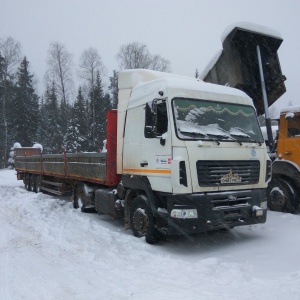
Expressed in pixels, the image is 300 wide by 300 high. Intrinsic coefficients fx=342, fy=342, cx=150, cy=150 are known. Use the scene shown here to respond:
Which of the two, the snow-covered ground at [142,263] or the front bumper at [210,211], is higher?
the front bumper at [210,211]

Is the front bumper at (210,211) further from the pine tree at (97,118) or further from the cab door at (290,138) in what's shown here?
the pine tree at (97,118)

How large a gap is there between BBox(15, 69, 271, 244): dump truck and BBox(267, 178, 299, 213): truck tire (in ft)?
7.85

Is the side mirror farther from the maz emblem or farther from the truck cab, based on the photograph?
the maz emblem

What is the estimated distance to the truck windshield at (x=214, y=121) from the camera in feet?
19.7

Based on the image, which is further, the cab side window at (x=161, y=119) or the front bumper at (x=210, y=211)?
the cab side window at (x=161, y=119)

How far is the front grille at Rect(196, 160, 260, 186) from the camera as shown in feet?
19.1

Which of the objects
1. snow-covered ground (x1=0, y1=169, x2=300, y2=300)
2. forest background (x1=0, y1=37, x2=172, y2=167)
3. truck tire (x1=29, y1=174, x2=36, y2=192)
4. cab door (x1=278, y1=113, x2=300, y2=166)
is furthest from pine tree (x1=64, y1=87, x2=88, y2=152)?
cab door (x1=278, y1=113, x2=300, y2=166)

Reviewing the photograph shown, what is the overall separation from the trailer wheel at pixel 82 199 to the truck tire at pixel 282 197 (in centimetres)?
489

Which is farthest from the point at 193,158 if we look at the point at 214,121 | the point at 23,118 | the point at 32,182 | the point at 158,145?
the point at 23,118

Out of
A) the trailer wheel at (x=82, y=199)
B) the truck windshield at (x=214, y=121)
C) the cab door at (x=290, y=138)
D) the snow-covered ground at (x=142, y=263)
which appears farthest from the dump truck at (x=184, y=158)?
the cab door at (x=290, y=138)

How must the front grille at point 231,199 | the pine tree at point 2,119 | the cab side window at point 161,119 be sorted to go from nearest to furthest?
the front grille at point 231,199 < the cab side window at point 161,119 < the pine tree at point 2,119

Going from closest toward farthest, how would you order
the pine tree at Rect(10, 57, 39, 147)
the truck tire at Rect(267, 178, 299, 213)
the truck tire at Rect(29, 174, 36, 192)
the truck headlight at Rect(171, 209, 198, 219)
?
the truck headlight at Rect(171, 209, 198, 219) → the truck tire at Rect(267, 178, 299, 213) → the truck tire at Rect(29, 174, 36, 192) → the pine tree at Rect(10, 57, 39, 147)

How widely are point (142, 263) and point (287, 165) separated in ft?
17.0

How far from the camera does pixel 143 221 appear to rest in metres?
6.53
